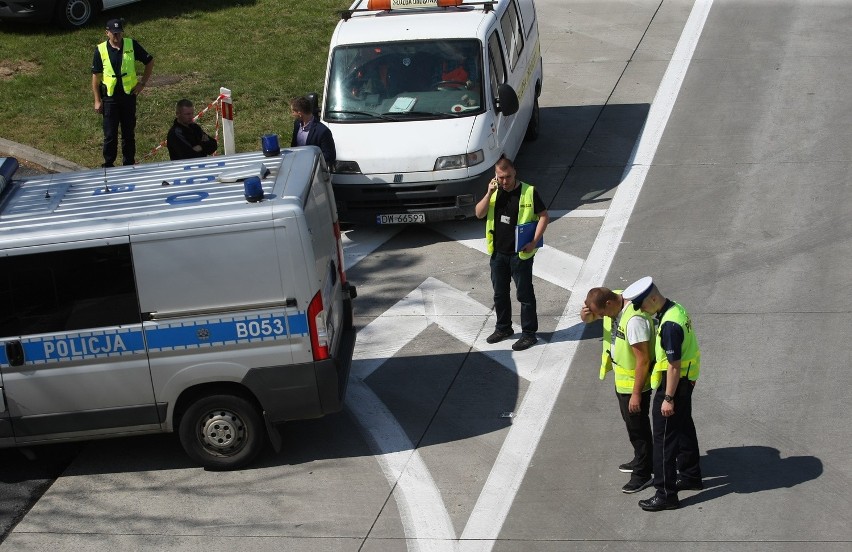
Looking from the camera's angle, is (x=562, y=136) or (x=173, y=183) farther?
(x=562, y=136)

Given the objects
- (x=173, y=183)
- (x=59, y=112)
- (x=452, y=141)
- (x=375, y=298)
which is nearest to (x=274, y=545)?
(x=173, y=183)

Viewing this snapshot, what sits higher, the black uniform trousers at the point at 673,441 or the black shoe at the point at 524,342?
the black uniform trousers at the point at 673,441

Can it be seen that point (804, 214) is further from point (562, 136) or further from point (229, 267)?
point (229, 267)

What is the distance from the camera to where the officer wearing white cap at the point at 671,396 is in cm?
730

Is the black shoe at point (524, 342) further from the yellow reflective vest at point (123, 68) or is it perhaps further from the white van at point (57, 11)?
the white van at point (57, 11)

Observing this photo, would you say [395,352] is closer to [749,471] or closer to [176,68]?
[749,471]

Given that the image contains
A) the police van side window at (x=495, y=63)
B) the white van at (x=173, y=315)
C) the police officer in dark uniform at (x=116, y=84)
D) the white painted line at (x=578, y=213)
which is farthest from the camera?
the police officer in dark uniform at (x=116, y=84)

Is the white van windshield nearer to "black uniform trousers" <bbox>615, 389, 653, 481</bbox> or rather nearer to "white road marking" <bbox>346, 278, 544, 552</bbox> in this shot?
"white road marking" <bbox>346, 278, 544, 552</bbox>

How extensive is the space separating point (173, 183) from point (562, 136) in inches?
325

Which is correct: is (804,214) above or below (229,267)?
below

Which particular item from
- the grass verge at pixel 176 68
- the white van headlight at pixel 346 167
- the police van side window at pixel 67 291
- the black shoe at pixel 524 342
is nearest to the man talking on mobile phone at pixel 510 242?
the black shoe at pixel 524 342

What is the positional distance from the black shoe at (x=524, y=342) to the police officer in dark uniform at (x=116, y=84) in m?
6.30

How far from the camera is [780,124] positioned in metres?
15.6

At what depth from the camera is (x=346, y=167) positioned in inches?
505
